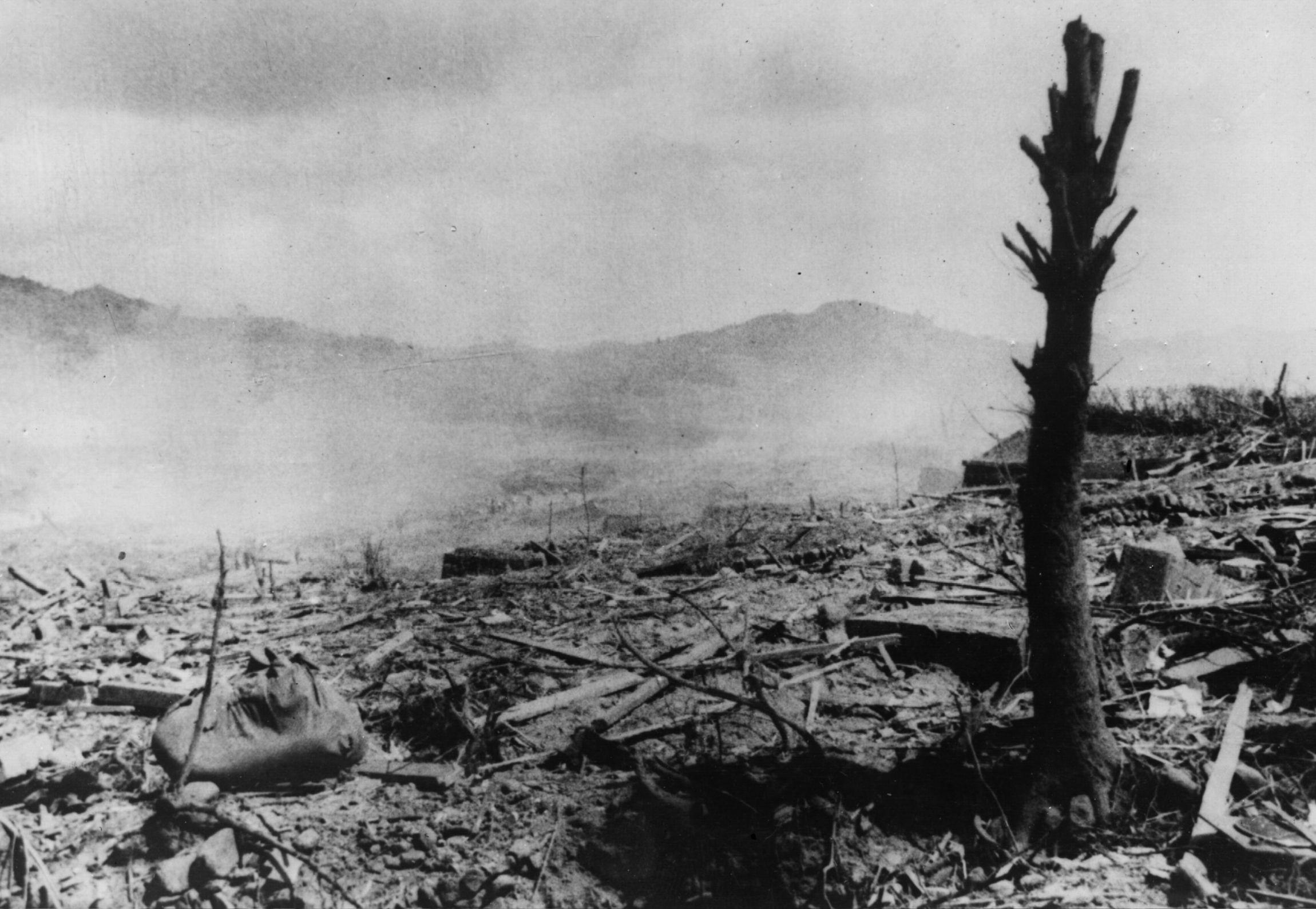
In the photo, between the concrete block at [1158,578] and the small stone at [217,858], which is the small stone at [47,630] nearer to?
the small stone at [217,858]

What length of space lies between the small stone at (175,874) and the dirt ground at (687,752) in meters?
0.02

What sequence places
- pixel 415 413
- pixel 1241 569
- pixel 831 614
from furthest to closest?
pixel 415 413
pixel 1241 569
pixel 831 614

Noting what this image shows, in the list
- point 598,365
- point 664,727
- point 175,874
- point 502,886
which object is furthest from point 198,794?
point 598,365

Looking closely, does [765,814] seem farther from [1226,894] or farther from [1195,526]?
[1195,526]

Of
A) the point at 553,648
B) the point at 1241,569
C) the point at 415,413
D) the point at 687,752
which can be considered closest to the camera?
the point at 687,752

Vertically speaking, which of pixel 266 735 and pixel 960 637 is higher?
pixel 960 637

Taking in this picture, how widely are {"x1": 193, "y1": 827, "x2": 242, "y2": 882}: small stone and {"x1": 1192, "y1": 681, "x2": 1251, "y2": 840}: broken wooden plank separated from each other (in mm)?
4452

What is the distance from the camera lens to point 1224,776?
3.86 meters

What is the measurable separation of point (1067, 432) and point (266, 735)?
4525 mm

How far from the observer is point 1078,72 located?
3.41 metres

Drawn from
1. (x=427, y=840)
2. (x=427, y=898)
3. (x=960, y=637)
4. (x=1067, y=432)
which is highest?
(x=1067, y=432)

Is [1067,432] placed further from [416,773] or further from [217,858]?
[217,858]

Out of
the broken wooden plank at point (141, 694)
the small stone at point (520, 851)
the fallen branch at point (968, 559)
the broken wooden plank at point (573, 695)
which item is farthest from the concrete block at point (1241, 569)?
the broken wooden plank at point (141, 694)

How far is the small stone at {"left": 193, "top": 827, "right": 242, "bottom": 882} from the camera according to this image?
385 cm
